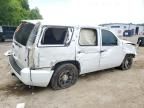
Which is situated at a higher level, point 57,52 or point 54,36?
point 54,36

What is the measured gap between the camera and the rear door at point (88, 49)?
5.88 meters

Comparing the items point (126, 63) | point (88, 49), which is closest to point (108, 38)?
point (88, 49)

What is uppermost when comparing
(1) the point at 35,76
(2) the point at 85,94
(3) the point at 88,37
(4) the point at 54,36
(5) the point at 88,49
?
(4) the point at 54,36

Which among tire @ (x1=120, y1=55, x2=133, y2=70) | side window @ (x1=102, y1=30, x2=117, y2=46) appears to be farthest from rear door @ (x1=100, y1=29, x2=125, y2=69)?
tire @ (x1=120, y1=55, x2=133, y2=70)

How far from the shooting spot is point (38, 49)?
5020 millimetres

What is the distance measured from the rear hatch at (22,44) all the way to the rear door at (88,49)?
4.80ft

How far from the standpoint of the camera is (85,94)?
5.44m

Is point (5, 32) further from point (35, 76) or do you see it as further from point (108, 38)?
point (35, 76)

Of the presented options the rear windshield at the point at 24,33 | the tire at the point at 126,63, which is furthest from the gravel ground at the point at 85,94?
the rear windshield at the point at 24,33

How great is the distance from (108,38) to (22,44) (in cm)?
291

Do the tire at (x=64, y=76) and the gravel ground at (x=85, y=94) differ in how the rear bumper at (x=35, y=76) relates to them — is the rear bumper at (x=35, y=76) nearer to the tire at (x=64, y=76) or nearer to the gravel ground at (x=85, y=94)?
the tire at (x=64, y=76)

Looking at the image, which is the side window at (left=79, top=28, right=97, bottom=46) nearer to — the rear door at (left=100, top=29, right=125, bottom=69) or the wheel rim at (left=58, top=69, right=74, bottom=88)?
the rear door at (left=100, top=29, right=125, bottom=69)

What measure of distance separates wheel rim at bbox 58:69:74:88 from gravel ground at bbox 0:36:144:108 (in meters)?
0.17

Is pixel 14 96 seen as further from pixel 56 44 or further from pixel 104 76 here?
pixel 104 76
